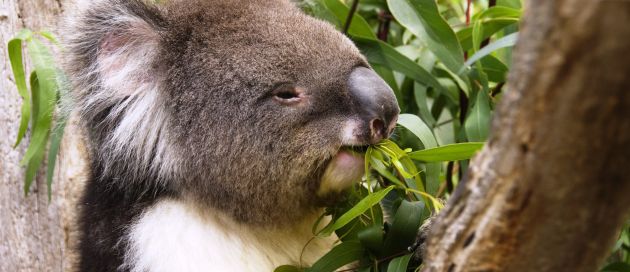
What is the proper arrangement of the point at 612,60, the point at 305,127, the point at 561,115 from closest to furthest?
1. the point at 612,60
2. the point at 561,115
3. the point at 305,127

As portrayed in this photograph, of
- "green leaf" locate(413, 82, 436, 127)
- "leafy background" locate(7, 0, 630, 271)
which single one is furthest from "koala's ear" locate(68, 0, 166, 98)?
"green leaf" locate(413, 82, 436, 127)

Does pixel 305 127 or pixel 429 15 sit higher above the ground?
pixel 429 15

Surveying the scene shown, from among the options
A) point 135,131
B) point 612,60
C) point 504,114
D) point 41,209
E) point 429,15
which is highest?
point 612,60

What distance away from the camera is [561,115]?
111 cm

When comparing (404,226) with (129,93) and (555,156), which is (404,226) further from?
(555,156)

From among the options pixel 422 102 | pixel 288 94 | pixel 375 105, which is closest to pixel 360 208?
pixel 375 105

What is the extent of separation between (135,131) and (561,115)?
1680 millimetres

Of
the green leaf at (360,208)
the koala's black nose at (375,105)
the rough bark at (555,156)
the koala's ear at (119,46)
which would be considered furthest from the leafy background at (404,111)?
the rough bark at (555,156)

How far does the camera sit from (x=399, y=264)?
89.6 inches

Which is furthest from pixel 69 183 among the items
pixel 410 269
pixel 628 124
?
pixel 628 124

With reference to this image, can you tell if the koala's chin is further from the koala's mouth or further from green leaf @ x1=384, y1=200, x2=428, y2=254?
green leaf @ x1=384, y1=200, x2=428, y2=254

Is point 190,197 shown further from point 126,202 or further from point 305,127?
point 305,127

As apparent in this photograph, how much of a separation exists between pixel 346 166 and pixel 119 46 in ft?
3.02

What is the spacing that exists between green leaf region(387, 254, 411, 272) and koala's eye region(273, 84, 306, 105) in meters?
0.61
